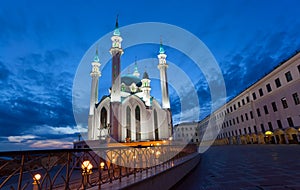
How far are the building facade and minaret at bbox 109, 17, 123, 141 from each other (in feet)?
73.4

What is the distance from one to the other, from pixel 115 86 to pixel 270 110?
24114mm

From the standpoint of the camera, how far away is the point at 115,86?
2917cm

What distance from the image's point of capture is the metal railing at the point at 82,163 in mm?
2018

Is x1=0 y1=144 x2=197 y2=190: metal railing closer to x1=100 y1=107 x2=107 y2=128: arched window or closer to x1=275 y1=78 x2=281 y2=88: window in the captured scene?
x1=275 y1=78 x2=281 y2=88: window

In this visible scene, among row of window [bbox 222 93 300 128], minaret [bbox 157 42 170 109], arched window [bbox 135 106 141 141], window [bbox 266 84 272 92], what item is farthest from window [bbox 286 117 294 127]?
arched window [bbox 135 106 141 141]

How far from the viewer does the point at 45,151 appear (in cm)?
223

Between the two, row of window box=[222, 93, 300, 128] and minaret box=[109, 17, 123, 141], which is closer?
row of window box=[222, 93, 300, 128]

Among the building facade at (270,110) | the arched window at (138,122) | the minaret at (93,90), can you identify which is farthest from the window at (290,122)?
the minaret at (93,90)

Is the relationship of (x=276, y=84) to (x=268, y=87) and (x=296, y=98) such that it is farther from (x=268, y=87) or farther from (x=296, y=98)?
(x=296, y=98)

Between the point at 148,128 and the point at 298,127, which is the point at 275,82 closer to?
the point at 298,127

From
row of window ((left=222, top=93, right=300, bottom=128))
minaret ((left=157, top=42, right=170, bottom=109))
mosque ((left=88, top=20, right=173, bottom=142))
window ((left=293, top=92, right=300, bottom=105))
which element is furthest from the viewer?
minaret ((left=157, top=42, right=170, bottom=109))

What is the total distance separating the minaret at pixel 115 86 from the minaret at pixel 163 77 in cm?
1129

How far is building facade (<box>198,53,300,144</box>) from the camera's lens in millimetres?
19705

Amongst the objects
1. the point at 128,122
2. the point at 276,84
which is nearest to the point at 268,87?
the point at 276,84
